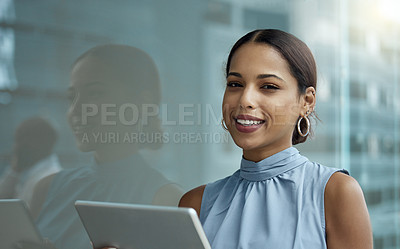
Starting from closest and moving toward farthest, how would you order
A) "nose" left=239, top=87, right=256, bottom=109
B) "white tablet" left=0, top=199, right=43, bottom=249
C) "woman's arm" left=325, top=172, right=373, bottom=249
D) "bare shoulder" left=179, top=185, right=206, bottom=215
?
"woman's arm" left=325, top=172, right=373, bottom=249, "nose" left=239, top=87, right=256, bottom=109, "bare shoulder" left=179, top=185, right=206, bottom=215, "white tablet" left=0, top=199, right=43, bottom=249

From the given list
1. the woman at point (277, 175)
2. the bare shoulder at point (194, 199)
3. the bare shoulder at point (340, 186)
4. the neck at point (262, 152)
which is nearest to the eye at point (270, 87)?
the woman at point (277, 175)

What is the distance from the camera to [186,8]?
2137mm

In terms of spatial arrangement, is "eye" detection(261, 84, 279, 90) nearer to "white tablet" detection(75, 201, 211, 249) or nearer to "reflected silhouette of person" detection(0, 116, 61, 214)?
"white tablet" detection(75, 201, 211, 249)

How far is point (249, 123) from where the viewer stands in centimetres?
121

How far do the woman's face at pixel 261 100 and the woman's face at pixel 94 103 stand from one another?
0.86m

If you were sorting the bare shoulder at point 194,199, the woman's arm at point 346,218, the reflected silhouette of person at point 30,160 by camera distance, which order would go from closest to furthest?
the woman's arm at point 346,218 < the bare shoulder at point 194,199 < the reflected silhouette of person at point 30,160

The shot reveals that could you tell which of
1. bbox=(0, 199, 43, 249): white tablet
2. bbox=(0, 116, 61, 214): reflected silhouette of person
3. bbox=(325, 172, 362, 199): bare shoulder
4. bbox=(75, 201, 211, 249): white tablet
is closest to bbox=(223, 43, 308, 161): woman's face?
bbox=(325, 172, 362, 199): bare shoulder

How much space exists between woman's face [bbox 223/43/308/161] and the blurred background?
2.86ft

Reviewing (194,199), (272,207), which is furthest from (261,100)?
(194,199)

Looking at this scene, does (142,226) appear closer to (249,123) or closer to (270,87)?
(249,123)

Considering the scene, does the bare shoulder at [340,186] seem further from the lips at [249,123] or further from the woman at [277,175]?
the lips at [249,123]

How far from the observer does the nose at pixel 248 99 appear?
3.89ft

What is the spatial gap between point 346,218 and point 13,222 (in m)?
1.08

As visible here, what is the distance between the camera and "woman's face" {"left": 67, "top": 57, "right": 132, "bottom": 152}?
1950 mm
